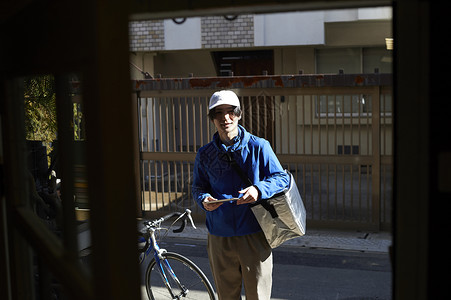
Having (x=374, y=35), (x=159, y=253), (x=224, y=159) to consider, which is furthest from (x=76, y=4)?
(x=374, y=35)

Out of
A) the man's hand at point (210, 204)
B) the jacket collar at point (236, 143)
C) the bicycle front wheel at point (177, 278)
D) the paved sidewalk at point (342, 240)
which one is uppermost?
the jacket collar at point (236, 143)

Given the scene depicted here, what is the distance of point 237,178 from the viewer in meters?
4.08

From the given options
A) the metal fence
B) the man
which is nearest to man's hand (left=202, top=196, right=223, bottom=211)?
the man

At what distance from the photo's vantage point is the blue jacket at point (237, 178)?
4.03m

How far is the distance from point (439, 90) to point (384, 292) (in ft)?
16.9

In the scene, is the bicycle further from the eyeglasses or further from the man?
the eyeglasses

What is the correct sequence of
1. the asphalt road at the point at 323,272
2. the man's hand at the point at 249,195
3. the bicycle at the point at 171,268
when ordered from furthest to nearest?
1. the asphalt road at the point at 323,272
2. the bicycle at the point at 171,268
3. the man's hand at the point at 249,195

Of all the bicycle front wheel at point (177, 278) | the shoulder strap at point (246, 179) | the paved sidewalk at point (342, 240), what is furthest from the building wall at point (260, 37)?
the shoulder strap at point (246, 179)

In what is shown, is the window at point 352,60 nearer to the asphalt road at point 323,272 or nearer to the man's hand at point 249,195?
the asphalt road at point 323,272

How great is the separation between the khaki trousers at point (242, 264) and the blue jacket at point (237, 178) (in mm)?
78

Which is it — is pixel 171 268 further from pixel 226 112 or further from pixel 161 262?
pixel 226 112

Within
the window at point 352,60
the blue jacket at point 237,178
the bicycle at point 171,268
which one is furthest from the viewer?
the window at point 352,60

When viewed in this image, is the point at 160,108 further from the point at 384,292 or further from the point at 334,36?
the point at 334,36

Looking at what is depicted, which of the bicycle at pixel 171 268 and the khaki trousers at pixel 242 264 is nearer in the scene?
the khaki trousers at pixel 242 264
